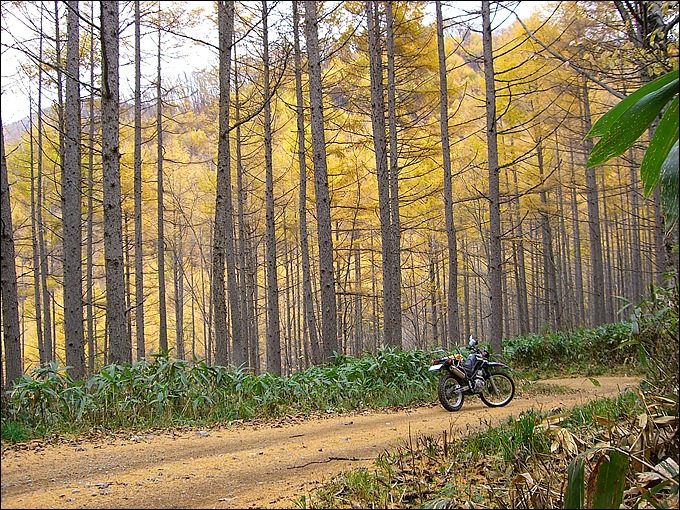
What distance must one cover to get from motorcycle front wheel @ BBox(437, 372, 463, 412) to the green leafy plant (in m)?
6.81

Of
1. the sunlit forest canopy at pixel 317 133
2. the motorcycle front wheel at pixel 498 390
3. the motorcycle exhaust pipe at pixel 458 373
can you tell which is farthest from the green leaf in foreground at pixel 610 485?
the motorcycle front wheel at pixel 498 390

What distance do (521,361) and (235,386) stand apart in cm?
952

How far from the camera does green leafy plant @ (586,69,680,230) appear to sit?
821 mm

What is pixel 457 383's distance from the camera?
794cm

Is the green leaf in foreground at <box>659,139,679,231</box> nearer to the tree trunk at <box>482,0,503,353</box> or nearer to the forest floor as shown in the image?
the forest floor

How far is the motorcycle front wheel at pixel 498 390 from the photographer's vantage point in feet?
26.6

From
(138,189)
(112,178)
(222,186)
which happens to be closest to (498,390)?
(222,186)

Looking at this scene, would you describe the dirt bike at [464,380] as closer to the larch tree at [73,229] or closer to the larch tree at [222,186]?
the larch tree at [222,186]

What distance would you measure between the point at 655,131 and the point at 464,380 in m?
→ 7.34

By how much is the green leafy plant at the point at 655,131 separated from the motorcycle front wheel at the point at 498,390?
740 centimetres

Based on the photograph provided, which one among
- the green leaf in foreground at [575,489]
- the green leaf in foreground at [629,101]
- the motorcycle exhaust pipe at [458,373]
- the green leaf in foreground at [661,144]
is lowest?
the motorcycle exhaust pipe at [458,373]

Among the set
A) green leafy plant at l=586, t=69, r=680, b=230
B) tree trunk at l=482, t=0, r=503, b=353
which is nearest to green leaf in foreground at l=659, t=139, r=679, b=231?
green leafy plant at l=586, t=69, r=680, b=230

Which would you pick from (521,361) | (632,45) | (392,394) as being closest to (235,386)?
(392,394)

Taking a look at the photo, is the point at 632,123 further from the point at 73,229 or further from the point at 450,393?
the point at 73,229
